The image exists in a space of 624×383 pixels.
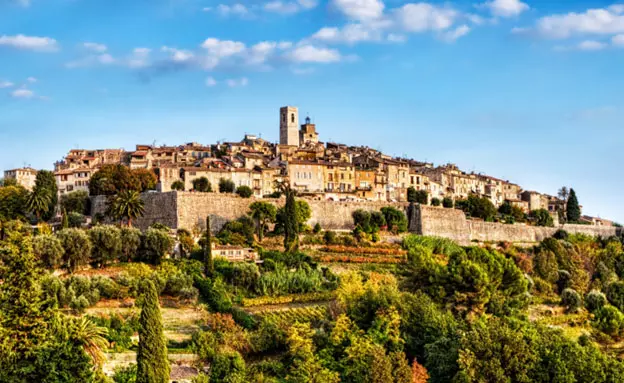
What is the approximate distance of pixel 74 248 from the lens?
4144 centimetres

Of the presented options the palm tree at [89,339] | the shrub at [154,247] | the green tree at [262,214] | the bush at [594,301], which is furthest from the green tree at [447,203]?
the palm tree at [89,339]

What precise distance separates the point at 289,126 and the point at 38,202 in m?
45.6

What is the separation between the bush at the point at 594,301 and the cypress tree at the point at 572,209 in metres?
45.7

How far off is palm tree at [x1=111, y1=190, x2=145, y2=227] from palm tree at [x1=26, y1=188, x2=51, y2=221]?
237 inches

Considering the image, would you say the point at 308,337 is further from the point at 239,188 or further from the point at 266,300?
the point at 239,188

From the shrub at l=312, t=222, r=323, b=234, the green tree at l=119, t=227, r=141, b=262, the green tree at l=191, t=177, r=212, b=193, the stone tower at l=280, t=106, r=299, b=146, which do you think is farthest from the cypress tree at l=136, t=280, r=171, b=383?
the stone tower at l=280, t=106, r=299, b=146

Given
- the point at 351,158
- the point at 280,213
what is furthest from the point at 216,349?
the point at 351,158

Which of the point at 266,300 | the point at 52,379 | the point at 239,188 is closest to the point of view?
the point at 52,379

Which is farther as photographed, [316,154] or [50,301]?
[316,154]

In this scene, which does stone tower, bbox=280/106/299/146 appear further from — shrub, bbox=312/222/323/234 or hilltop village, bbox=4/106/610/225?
shrub, bbox=312/222/323/234

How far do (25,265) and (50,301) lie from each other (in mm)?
1315

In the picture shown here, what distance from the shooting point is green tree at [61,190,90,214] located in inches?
2306

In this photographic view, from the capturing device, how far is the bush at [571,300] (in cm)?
4775

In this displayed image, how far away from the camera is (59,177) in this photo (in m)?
68.3
